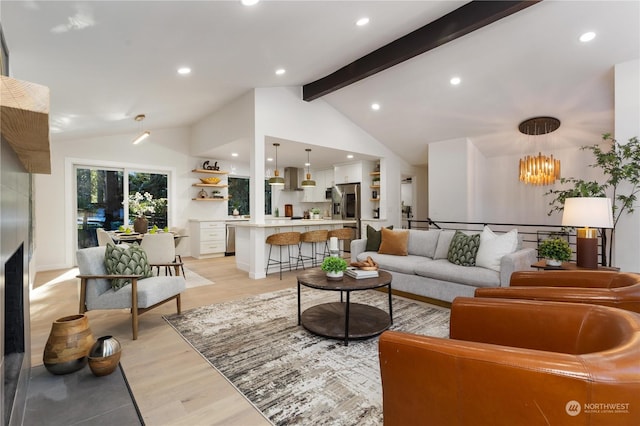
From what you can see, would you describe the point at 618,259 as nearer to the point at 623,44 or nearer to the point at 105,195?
the point at 623,44

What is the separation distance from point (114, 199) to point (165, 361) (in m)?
A: 5.40

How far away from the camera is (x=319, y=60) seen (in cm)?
446

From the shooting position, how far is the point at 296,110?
224 inches

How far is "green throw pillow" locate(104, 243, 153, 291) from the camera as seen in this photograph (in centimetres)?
290

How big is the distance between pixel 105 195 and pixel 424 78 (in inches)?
261

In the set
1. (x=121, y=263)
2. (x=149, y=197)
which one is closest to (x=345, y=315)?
(x=121, y=263)

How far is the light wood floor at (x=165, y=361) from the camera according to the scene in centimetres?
178

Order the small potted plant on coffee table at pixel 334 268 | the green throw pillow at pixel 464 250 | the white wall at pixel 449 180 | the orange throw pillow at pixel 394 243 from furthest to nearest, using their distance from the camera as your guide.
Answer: the white wall at pixel 449 180, the orange throw pillow at pixel 394 243, the green throw pillow at pixel 464 250, the small potted plant on coffee table at pixel 334 268

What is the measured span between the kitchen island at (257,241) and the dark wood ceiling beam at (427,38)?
2.49m

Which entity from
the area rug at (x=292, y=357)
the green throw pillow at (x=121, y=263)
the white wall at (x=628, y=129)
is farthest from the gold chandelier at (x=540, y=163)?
the green throw pillow at (x=121, y=263)

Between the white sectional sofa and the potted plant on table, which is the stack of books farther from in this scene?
the potted plant on table

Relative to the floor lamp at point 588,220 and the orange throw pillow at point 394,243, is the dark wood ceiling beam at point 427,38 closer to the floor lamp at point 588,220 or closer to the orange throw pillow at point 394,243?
the floor lamp at point 588,220

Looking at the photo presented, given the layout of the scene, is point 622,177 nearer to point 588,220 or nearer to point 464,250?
point 588,220

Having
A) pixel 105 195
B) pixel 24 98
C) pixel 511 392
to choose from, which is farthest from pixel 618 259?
pixel 105 195
